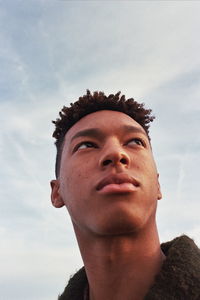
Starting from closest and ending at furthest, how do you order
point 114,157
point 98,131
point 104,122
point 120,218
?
point 120,218 → point 114,157 → point 98,131 → point 104,122

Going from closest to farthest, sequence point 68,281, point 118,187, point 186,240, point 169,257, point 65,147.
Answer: point 118,187
point 169,257
point 186,240
point 65,147
point 68,281

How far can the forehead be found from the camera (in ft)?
13.5

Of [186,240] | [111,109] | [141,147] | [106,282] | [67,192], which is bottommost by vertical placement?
[106,282]

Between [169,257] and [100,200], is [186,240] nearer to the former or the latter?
[169,257]

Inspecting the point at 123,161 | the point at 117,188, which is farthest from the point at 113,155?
the point at 117,188

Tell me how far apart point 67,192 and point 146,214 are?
3.05 ft

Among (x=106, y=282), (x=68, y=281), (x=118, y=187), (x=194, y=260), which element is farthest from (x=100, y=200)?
(x=68, y=281)

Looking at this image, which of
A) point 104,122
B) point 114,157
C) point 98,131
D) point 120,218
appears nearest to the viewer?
point 120,218

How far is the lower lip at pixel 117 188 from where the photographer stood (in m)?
3.44

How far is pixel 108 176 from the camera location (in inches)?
140

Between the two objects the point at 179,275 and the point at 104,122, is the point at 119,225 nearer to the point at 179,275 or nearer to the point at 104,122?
the point at 179,275

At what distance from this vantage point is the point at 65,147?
4438 millimetres

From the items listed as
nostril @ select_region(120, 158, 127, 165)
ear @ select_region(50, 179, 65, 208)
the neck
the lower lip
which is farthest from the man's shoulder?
ear @ select_region(50, 179, 65, 208)

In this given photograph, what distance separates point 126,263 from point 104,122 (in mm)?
1543
